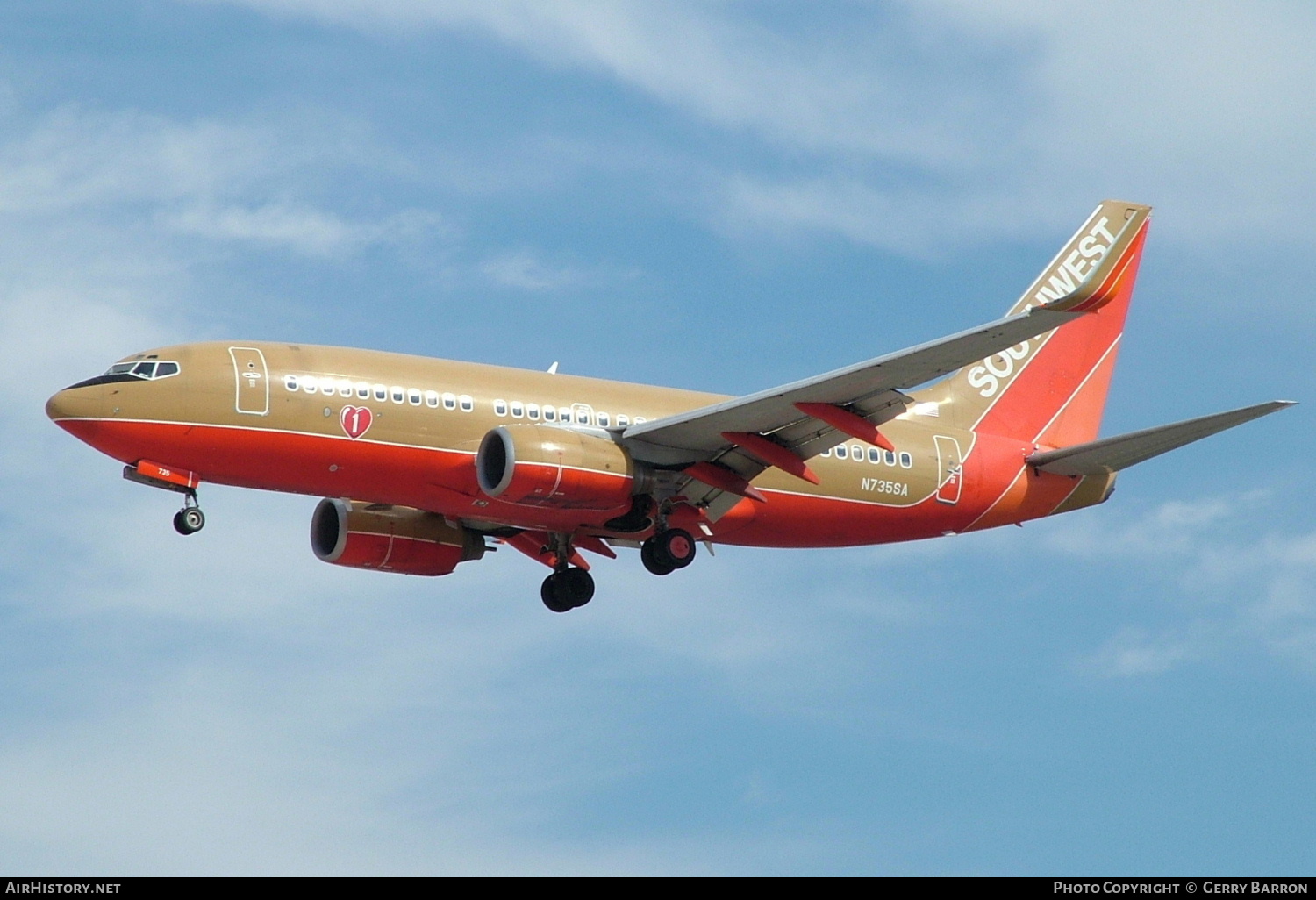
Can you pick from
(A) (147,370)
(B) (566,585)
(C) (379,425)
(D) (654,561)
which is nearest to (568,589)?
(B) (566,585)

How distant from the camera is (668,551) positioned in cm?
4191

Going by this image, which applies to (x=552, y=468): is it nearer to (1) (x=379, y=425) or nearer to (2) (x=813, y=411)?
(1) (x=379, y=425)

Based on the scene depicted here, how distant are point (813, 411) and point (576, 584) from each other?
8.76m

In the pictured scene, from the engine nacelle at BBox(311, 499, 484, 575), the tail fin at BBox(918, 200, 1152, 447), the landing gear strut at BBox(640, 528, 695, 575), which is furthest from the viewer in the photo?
the tail fin at BBox(918, 200, 1152, 447)

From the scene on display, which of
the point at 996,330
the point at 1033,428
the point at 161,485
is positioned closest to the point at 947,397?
the point at 1033,428

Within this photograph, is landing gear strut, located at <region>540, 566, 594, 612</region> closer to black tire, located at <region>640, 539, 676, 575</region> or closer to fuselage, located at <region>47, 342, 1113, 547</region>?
fuselage, located at <region>47, 342, 1113, 547</region>

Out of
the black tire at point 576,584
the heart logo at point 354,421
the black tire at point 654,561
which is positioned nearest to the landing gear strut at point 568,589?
the black tire at point 576,584

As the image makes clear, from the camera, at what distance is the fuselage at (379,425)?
38.8 meters

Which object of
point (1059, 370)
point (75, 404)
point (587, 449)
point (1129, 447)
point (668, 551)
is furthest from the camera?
point (1059, 370)

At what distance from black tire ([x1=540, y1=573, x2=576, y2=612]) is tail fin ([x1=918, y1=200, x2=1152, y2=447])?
1026 centimetres

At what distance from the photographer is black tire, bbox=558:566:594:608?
149ft

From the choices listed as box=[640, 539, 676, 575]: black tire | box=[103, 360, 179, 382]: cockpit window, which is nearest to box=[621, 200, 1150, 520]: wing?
box=[640, 539, 676, 575]: black tire

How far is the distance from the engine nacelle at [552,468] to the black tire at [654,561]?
6.50 feet

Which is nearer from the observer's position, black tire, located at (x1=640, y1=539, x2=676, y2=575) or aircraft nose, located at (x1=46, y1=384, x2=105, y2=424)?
aircraft nose, located at (x1=46, y1=384, x2=105, y2=424)
